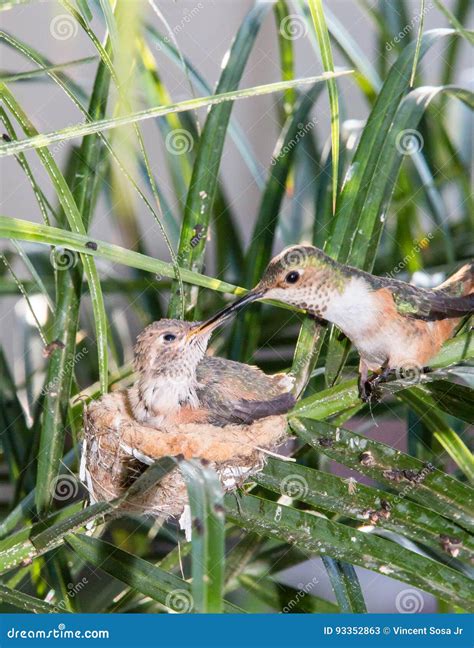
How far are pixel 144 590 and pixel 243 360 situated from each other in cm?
41

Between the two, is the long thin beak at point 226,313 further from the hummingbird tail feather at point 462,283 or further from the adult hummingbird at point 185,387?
the hummingbird tail feather at point 462,283

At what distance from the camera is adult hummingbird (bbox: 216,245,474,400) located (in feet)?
2.48

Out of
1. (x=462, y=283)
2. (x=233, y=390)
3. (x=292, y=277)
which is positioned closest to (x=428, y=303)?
(x=462, y=283)

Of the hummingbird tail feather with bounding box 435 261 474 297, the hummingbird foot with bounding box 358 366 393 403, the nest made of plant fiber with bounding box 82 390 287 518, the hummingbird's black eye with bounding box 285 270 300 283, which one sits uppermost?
the hummingbird tail feather with bounding box 435 261 474 297

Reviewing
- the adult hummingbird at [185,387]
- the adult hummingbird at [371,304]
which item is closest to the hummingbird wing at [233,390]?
the adult hummingbird at [185,387]

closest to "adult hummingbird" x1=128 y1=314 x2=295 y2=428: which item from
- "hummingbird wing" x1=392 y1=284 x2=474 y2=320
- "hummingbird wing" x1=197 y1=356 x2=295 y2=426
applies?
"hummingbird wing" x1=197 y1=356 x2=295 y2=426

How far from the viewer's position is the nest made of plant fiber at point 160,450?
2.58ft

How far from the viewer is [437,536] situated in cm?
61

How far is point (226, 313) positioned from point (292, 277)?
0.26ft

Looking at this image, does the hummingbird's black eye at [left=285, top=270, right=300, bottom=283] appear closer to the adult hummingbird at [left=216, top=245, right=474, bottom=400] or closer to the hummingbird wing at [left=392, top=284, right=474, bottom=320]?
the adult hummingbird at [left=216, top=245, right=474, bottom=400]

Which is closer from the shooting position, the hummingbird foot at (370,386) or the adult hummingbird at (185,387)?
the hummingbird foot at (370,386)

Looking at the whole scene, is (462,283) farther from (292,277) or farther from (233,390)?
(233,390)

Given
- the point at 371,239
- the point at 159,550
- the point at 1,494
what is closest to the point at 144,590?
the point at 371,239

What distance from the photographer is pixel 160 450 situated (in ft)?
2.66
